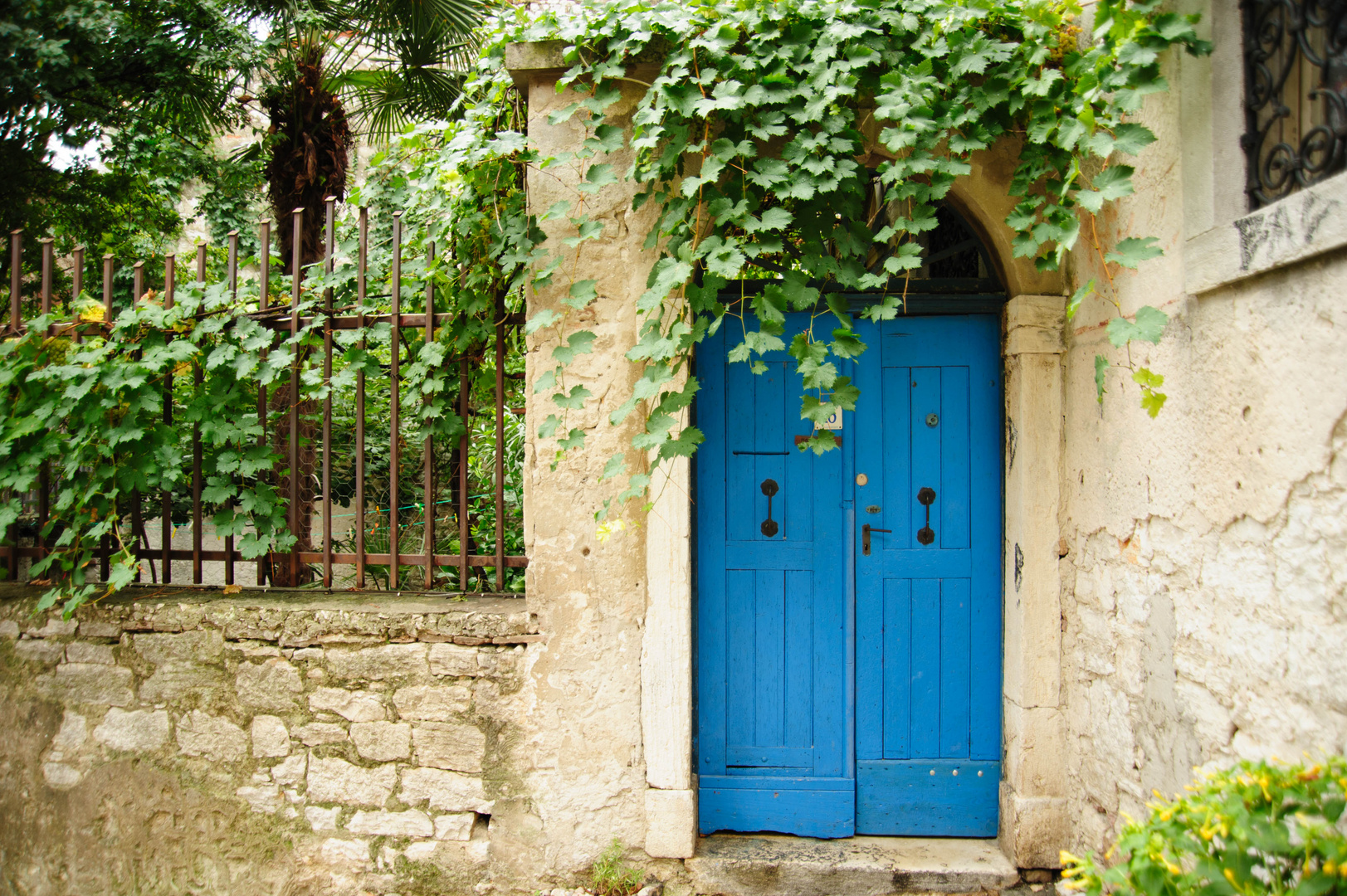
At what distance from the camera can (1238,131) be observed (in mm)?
1994

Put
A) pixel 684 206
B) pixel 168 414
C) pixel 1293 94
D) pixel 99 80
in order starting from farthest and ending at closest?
pixel 99 80 < pixel 168 414 < pixel 684 206 < pixel 1293 94

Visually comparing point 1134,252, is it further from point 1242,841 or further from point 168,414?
point 168,414

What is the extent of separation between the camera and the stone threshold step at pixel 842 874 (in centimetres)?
275

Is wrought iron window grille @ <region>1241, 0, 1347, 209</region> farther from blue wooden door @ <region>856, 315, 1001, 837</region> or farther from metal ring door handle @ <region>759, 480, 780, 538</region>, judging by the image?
metal ring door handle @ <region>759, 480, 780, 538</region>

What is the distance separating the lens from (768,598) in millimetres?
2982

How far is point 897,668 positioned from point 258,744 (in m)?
2.47

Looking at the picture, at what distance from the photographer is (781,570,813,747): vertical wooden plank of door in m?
→ 2.98

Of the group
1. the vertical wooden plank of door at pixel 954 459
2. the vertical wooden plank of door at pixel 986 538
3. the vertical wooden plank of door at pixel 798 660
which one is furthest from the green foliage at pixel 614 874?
the vertical wooden plank of door at pixel 954 459

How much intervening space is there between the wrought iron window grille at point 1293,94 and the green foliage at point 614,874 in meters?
2.82

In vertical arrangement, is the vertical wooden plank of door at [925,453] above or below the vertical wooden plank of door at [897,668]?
above

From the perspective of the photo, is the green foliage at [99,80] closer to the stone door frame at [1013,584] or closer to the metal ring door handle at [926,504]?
the stone door frame at [1013,584]

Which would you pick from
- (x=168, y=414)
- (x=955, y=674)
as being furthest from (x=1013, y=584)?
(x=168, y=414)

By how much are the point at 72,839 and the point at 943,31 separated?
4.33 m

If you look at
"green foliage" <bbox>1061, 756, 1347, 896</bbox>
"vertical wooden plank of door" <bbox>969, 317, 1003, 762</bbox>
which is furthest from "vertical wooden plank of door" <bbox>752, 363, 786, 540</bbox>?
"green foliage" <bbox>1061, 756, 1347, 896</bbox>
